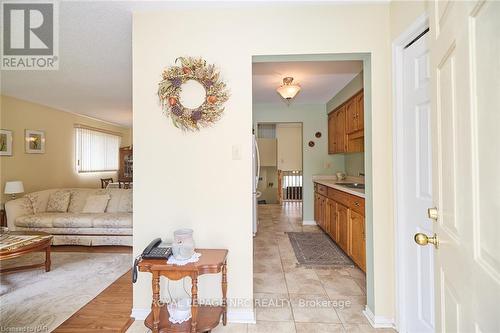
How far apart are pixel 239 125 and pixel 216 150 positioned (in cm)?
28

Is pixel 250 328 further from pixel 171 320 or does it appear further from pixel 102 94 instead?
pixel 102 94

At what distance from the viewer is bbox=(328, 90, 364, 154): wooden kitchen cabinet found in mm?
3482

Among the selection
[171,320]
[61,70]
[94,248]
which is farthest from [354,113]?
[94,248]

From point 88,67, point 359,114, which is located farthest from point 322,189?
point 88,67

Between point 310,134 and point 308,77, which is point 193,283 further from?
point 310,134

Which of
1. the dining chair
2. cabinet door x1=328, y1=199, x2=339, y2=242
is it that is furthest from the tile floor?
the dining chair

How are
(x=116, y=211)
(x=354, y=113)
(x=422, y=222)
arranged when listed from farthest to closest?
1. (x=116, y=211)
2. (x=354, y=113)
3. (x=422, y=222)

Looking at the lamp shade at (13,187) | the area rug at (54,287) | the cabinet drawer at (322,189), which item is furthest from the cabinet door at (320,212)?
the lamp shade at (13,187)

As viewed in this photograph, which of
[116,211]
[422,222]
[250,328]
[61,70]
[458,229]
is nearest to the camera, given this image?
[458,229]

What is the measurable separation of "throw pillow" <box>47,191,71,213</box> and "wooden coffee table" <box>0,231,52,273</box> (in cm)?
125

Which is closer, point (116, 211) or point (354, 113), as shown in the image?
point (354, 113)

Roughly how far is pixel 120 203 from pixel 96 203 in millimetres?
374

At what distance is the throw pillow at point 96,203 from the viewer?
401cm

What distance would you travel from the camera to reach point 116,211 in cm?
407
